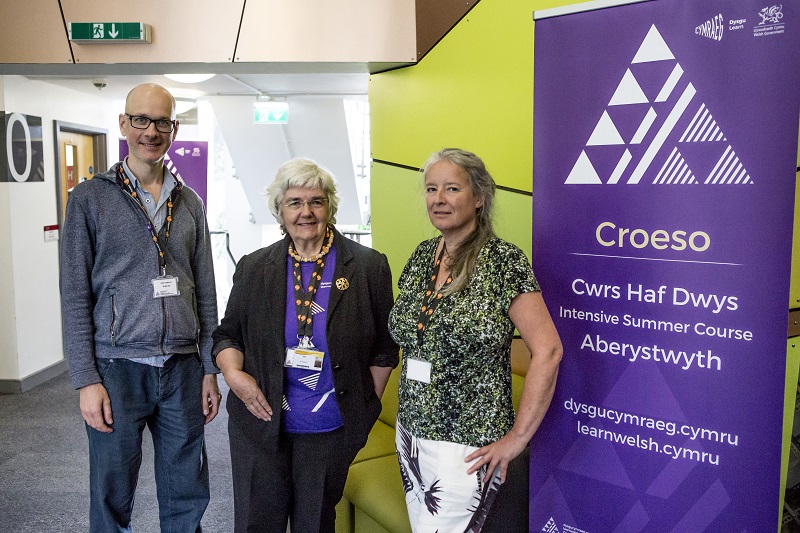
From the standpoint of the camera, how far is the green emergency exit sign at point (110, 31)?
12.0 feet

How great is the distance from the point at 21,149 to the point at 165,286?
4.26 metres

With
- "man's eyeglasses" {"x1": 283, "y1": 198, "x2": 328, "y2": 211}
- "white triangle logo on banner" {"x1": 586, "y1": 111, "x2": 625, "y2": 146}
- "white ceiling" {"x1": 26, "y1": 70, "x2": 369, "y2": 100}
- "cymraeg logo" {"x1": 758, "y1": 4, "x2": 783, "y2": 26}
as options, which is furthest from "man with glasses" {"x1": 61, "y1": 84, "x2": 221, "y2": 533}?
"white ceiling" {"x1": 26, "y1": 70, "x2": 369, "y2": 100}

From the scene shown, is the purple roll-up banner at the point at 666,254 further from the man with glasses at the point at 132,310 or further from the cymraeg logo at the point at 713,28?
the man with glasses at the point at 132,310

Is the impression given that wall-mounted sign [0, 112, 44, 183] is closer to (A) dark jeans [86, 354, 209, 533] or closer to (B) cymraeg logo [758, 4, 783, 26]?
(A) dark jeans [86, 354, 209, 533]

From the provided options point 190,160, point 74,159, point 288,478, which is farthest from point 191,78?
point 288,478

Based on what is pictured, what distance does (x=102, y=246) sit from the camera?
202 cm

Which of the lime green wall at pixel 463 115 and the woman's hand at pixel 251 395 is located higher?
the lime green wall at pixel 463 115

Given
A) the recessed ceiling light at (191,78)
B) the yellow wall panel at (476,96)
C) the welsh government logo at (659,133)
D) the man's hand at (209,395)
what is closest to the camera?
the welsh government logo at (659,133)

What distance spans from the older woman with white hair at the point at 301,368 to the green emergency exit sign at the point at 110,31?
2.22 meters

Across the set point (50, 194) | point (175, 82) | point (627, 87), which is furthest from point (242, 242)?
point (627, 87)

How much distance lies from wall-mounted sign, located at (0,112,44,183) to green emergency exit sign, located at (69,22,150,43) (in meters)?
2.07

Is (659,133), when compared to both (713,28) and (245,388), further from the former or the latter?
(245,388)

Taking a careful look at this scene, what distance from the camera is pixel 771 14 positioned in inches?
57.6

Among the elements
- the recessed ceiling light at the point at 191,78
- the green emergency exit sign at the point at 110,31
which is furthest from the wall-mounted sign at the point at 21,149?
the green emergency exit sign at the point at 110,31
